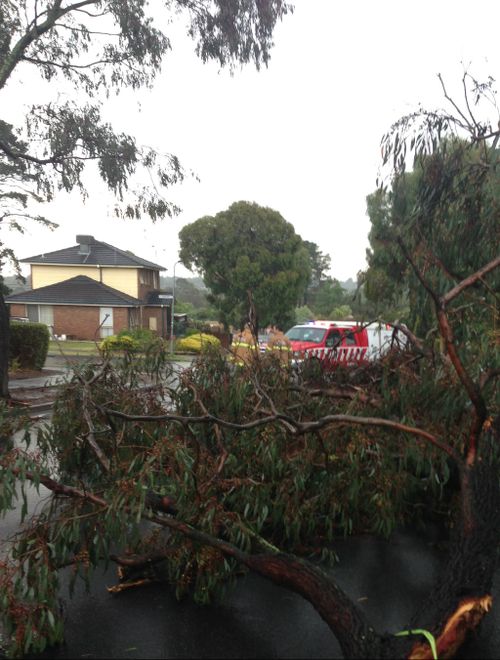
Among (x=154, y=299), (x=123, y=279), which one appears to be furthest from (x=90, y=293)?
(x=154, y=299)

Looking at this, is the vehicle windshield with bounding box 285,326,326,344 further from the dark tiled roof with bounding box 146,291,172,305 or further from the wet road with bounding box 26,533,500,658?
the dark tiled roof with bounding box 146,291,172,305

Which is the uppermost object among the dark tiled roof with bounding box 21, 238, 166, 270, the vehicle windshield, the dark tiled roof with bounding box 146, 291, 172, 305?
the dark tiled roof with bounding box 21, 238, 166, 270

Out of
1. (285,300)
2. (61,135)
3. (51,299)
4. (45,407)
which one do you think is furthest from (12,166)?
(51,299)

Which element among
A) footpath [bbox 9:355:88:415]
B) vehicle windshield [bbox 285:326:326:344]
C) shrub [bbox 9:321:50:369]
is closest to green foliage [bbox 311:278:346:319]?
shrub [bbox 9:321:50:369]

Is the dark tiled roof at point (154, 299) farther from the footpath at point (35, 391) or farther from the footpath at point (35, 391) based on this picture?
the footpath at point (35, 391)

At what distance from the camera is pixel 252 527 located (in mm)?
4441

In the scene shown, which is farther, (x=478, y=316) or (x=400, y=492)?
(x=478, y=316)

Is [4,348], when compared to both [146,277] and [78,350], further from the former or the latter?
[146,277]

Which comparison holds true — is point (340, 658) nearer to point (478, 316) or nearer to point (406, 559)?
point (406, 559)

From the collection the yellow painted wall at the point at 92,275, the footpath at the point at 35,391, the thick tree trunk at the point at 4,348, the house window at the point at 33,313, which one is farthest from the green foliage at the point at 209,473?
the yellow painted wall at the point at 92,275

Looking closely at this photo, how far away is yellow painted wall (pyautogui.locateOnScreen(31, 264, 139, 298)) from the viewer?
43.4 metres

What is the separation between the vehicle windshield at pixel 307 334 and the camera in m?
16.6

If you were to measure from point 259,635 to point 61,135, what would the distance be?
39.4 ft

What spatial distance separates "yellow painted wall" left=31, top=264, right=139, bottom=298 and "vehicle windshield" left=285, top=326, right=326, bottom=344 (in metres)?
27.4
